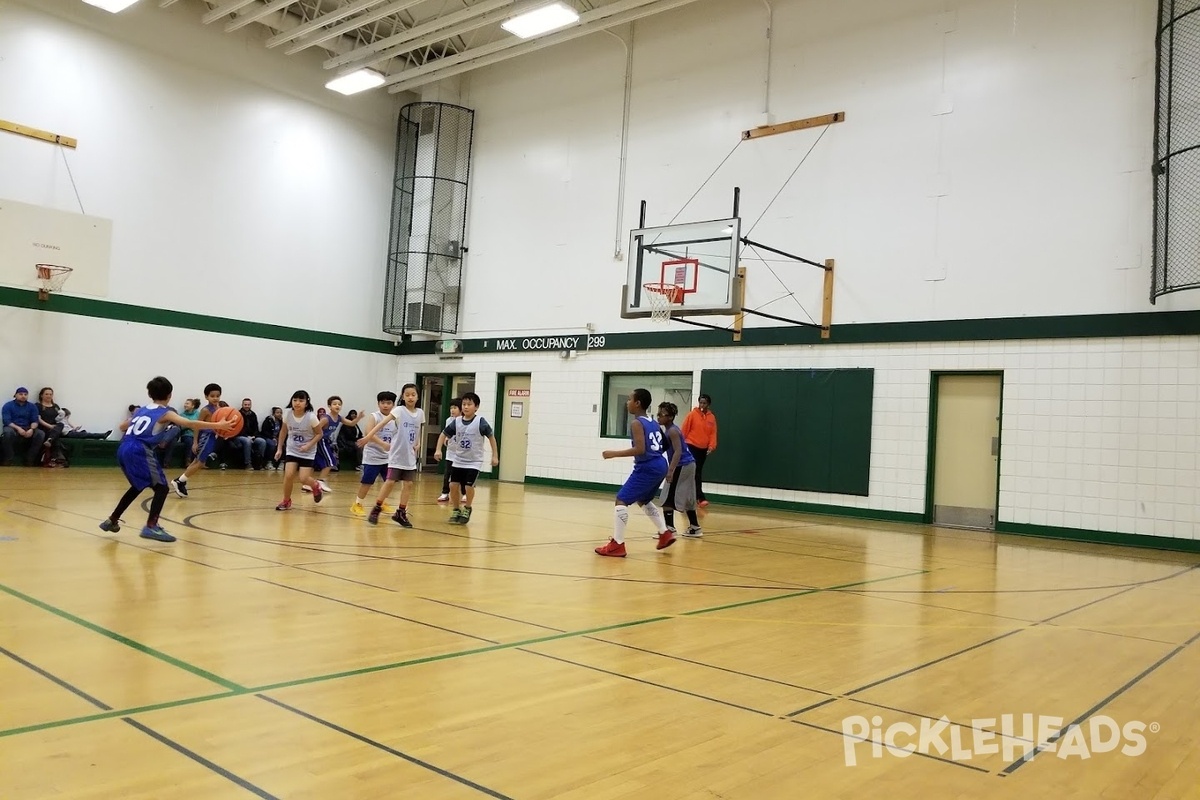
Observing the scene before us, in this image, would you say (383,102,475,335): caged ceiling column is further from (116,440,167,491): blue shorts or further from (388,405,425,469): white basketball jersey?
(116,440,167,491): blue shorts

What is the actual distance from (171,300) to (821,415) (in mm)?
13380

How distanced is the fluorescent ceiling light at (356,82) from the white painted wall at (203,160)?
1435mm

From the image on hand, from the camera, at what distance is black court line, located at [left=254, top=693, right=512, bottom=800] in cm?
288

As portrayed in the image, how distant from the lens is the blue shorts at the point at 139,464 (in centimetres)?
773

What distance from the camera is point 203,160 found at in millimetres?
18578

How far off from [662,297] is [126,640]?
1085cm

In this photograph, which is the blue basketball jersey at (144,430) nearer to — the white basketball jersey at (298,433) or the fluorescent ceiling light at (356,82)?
the white basketball jersey at (298,433)

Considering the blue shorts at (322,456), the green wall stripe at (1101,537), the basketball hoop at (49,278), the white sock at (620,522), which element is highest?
the basketball hoop at (49,278)

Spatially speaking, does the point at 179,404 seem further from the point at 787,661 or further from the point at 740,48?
the point at 787,661

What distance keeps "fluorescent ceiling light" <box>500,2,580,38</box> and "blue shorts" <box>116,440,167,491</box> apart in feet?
35.7

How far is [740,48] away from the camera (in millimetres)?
16844

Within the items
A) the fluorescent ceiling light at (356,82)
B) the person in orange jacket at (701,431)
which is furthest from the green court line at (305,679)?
the fluorescent ceiling light at (356,82)

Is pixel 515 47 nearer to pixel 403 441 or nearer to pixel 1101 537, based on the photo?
pixel 403 441

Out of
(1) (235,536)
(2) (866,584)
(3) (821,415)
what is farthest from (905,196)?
(1) (235,536)
